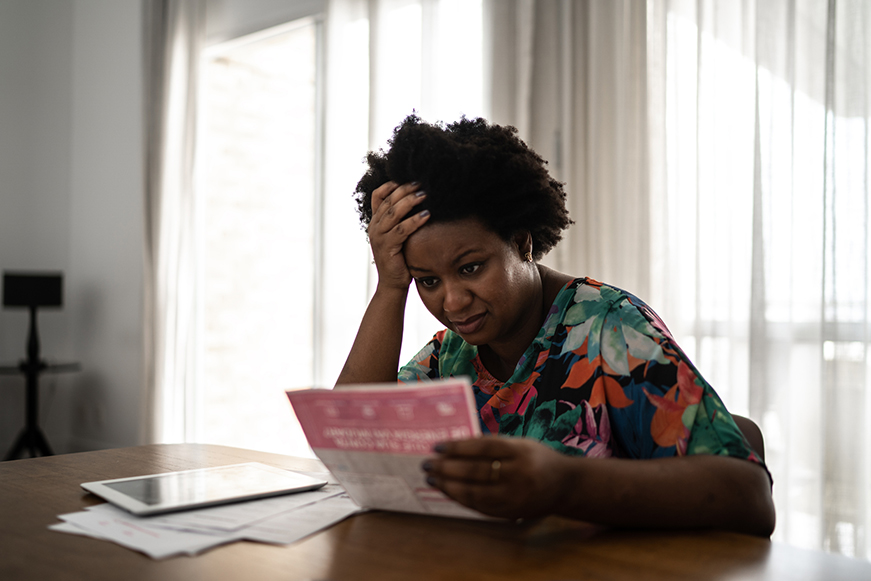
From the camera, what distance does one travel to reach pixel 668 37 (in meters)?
2.32

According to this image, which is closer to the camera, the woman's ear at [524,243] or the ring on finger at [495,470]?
the ring on finger at [495,470]

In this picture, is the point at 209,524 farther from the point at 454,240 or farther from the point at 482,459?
the point at 454,240

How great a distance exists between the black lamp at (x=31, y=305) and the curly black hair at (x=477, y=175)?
10.9 feet

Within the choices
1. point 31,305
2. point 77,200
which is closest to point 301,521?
point 31,305

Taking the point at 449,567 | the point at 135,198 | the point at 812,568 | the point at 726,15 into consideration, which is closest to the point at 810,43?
the point at 726,15

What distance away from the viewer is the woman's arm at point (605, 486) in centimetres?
71

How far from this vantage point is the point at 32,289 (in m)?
3.84

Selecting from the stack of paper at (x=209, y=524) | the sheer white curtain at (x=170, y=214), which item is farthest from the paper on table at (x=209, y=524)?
the sheer white curtain at (x=170, y=214)

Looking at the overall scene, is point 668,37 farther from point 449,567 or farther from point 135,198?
point 135,198

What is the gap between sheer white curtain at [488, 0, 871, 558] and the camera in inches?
79.0

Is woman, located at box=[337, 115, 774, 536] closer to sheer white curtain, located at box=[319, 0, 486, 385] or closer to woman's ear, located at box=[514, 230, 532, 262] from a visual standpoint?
woman's ear, located at box=[514, 230, 532, 262]

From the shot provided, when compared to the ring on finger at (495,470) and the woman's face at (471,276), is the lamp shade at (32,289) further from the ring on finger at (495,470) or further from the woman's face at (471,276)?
the ring on finger at (495,470)

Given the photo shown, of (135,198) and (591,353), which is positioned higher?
(135,198)

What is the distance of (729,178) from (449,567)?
187 centimetres
